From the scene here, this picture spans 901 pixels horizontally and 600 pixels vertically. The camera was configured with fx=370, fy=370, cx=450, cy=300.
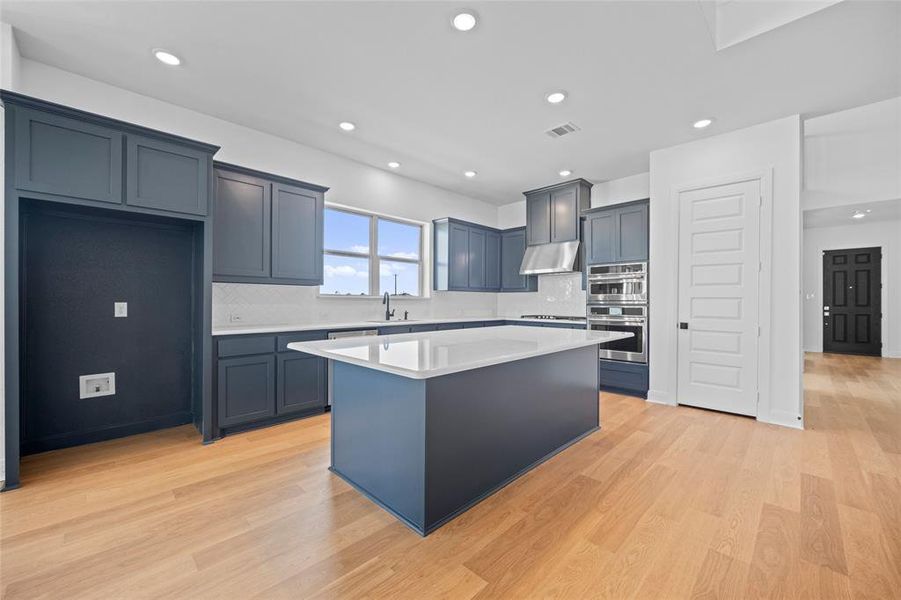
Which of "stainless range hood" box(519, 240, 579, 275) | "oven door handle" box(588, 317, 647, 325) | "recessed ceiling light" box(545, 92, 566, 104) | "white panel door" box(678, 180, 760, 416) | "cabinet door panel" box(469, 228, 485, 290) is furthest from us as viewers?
"cabinet door panel" box(469, 228, 485, 290)

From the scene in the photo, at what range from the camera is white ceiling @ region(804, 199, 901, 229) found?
554cm

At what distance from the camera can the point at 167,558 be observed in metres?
1.66

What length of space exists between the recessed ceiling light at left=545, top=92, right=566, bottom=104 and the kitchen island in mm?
2038

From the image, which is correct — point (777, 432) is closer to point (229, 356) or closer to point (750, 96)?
point (750, 96)

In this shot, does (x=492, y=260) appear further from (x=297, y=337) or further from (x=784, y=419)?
(x=784, y=419)

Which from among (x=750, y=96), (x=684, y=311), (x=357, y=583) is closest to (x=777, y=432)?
(x=684, y=311)

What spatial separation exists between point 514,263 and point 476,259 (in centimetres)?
75

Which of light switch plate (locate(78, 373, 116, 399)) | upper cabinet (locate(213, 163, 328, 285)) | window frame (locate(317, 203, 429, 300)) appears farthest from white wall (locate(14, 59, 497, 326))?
light switch plate (locate(78, 373, 116, 399))

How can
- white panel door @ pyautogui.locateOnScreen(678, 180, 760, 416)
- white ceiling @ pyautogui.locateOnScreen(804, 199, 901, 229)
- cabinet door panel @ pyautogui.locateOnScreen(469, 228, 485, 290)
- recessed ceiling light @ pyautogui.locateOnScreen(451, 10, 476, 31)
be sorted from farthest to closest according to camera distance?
cabinet door panel @ pyautogui.locateOnScreen(469, 228, 485, 290), white ceiling @ pyautogui.locateOnScreen(804, 199, 901, 229), white panel door @ pyautogui.locateOnScreen(678, 180, 760, 416), recessed ceiling light @ pyautogui.locateOnScreen(451, 10, 476, 31)

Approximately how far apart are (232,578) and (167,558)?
0.38 metres

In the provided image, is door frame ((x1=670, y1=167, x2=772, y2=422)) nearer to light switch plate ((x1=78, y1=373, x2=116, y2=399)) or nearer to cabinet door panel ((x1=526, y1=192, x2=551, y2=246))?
cabinet door panel ((x1=526, y1=192, x2=551, y2=246))

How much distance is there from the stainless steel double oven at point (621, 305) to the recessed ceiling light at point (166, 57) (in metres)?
4.66

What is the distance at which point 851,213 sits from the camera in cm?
637

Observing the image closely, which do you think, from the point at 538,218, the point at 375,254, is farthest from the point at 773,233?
the point at 375,254
